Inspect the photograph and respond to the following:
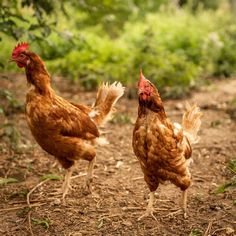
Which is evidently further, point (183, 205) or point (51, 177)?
point (51, 177)

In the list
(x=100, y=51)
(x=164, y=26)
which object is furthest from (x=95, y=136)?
(x=164, y=26)

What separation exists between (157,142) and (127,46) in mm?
A: 6859

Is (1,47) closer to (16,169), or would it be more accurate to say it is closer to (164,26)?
(164,26)

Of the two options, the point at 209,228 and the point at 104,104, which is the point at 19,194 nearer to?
the point at 104,104

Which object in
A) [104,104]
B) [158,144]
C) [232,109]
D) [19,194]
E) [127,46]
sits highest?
[127,46]

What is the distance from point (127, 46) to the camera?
34.1ft

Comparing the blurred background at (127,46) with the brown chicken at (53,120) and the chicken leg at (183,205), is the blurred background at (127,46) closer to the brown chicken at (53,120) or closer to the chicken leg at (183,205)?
the brown chicken at (53,120)

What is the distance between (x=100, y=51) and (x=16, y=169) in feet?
15.5

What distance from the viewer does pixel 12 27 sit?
16.7 feet

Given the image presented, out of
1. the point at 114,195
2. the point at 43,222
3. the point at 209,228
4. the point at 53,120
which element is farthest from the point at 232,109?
the point at 43,222

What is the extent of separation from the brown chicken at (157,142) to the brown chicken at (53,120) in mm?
714

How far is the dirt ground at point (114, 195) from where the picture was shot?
3.89 meters

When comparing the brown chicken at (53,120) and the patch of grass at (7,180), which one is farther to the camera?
the patch of grass at (7,180)

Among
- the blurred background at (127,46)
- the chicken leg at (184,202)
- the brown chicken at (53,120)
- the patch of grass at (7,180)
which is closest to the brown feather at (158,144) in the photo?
the chicken leg at (184,202)
